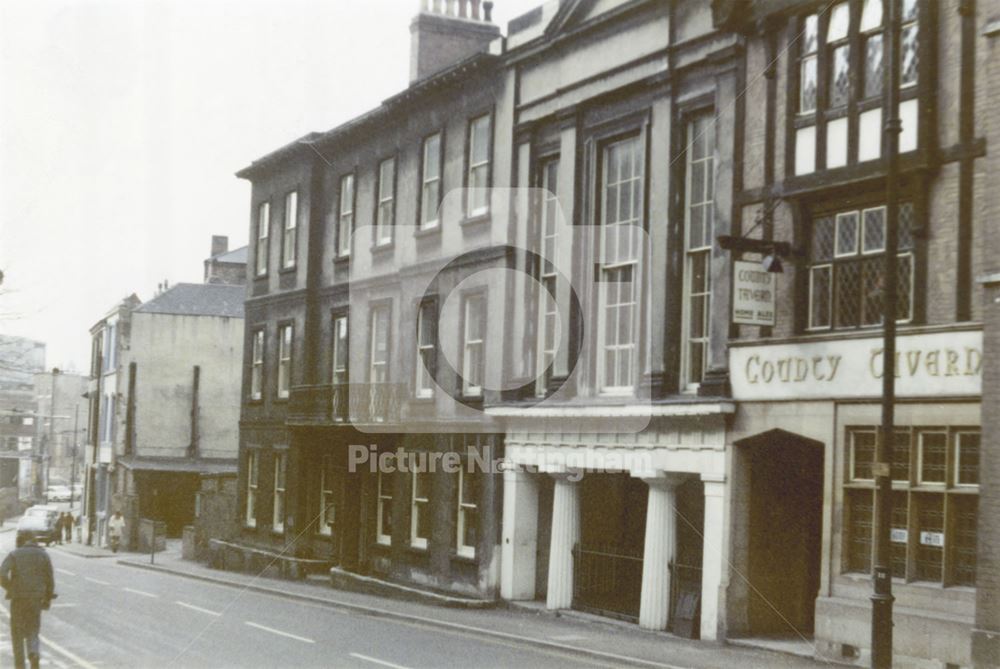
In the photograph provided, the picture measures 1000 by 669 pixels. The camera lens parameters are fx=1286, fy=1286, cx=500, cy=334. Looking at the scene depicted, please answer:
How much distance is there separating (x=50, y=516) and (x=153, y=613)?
1684 inches

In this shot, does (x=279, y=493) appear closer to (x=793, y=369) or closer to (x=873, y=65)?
(x=793, y=369)

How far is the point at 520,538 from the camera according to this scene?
26.5m

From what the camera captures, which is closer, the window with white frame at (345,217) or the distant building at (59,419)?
the window with white frame at (345,217)

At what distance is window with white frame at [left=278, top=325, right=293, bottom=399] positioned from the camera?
1522 inches

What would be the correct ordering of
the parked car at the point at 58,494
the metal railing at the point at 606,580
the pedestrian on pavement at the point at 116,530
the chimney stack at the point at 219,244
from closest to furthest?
the metal railing at the point at 606,580, the pedestrian on pavement at the point at 116,530, the chimney stack at the point at 219,244, the parked car at the point at 58,494

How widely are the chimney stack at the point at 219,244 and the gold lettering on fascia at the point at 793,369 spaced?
2072 inches

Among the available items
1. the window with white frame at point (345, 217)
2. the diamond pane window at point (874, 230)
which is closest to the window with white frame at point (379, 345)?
the window with white frame at point (345, 217)

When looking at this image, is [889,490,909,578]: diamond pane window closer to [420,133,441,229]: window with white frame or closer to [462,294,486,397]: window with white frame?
[462,294,486,397]: window with white frame

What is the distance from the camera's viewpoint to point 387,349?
1289 inches

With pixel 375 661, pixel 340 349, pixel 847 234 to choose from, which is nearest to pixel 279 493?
pixel 340 349

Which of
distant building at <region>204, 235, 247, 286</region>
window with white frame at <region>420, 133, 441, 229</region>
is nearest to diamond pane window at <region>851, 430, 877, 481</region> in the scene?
window with white frame at <region>420, 133, 441, 229</region>

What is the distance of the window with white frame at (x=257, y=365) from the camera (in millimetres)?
40812

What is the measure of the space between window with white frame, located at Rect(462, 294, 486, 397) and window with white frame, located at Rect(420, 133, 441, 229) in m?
2.64

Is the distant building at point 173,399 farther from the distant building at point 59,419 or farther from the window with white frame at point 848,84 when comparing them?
the distant building at point 59,419
